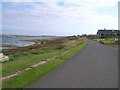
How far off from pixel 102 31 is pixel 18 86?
111 meters

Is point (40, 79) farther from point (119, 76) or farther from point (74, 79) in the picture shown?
point (119, 76)

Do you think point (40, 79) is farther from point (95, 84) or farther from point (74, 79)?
point (95, 84)

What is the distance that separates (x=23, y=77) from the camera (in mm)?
8938

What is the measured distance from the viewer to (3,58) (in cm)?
1579

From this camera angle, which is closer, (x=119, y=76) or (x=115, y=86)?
(x=115, y=86)

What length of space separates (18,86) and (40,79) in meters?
1.47

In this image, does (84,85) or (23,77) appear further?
(23,77)

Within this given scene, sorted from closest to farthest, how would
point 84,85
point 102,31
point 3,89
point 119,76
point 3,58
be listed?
point 3,89 → point 84,85 → point 119,76 → point 3,58 → point 102,31

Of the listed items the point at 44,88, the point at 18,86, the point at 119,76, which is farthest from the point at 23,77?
the point at 119,76

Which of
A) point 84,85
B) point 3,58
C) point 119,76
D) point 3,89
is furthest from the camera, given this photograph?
point 3,58

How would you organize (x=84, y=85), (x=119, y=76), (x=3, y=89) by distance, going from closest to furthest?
(x=3, y=89) → (x=84, y=85) → (x=119, y=76)

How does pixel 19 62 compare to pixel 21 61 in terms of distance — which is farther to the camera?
pixel 21 61

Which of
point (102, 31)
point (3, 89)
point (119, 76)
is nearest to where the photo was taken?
point (3, 89)

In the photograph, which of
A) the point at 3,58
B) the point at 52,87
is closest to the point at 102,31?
the point at 3,58
